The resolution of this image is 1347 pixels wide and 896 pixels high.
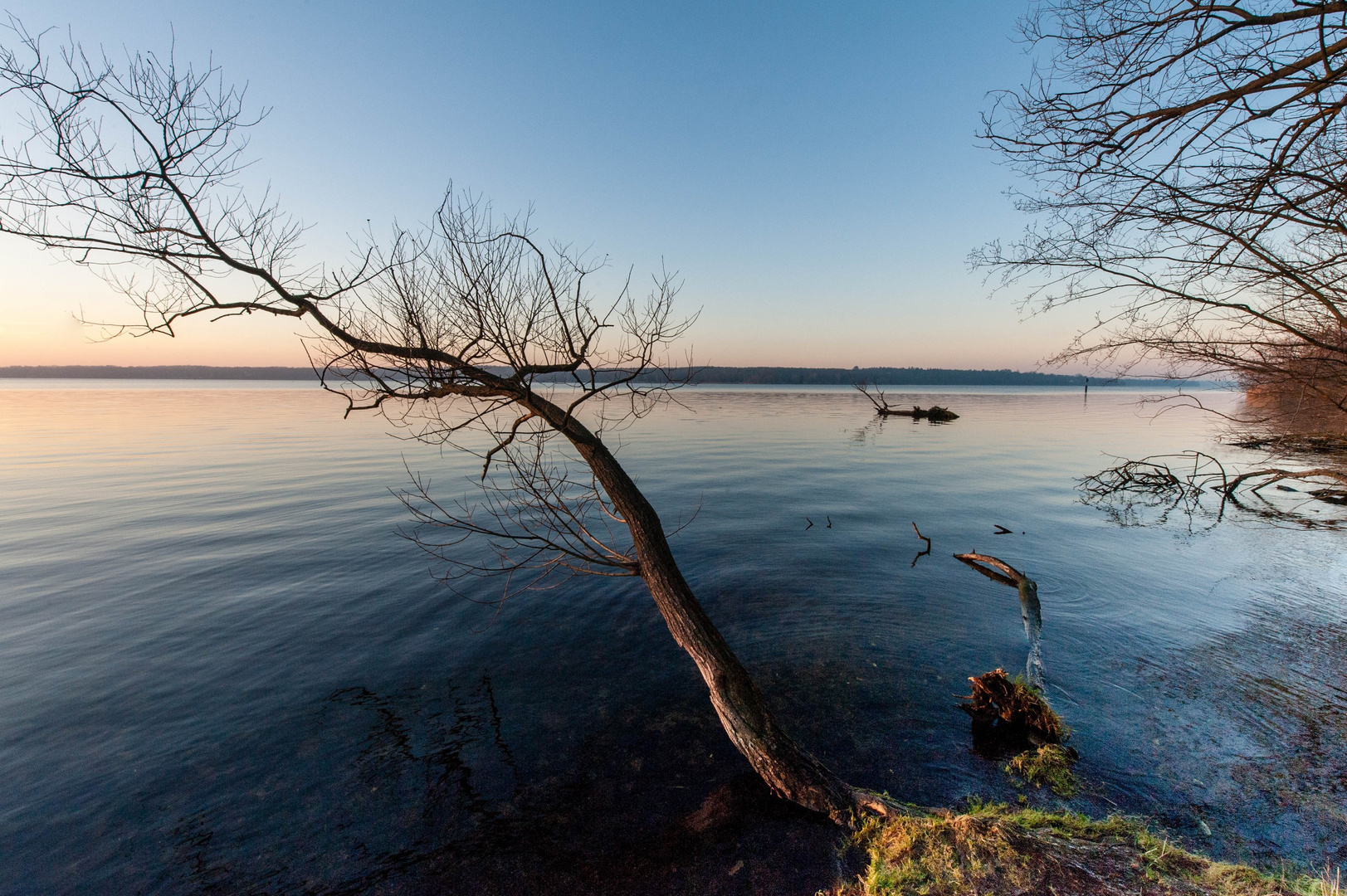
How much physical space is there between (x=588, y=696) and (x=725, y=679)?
2.77 metres

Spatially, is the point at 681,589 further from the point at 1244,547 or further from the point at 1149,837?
the point at 1244,547

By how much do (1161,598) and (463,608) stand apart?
1275 centimetres

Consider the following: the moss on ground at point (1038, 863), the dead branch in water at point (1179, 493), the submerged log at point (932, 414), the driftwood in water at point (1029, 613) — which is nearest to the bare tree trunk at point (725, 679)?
the moss on ground at point (1038, 863)

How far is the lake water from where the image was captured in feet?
15.4

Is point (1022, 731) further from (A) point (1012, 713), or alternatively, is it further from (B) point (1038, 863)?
(B) point (1038, 863)

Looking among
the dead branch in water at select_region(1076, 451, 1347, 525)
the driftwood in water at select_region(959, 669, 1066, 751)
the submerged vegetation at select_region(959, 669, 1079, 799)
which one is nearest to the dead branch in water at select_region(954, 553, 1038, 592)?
the submerged vegetation at select_region(959, 669, 1079, 799)

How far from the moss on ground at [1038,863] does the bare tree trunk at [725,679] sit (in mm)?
488

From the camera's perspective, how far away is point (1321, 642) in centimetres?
801

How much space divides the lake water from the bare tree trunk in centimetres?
29

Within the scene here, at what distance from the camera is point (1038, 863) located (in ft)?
12.1

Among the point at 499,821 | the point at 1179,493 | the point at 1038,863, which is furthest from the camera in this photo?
the point at 1179,493

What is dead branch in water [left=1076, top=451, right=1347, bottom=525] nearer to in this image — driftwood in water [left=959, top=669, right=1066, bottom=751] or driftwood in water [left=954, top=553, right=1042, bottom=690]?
driftwood in water [left=954, top=553, right=1042, bottom=690]

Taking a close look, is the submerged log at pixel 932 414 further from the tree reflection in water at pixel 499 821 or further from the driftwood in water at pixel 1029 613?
the tree reflection in water at pixel 499 821

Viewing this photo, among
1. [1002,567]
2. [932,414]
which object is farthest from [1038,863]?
[932,414]
